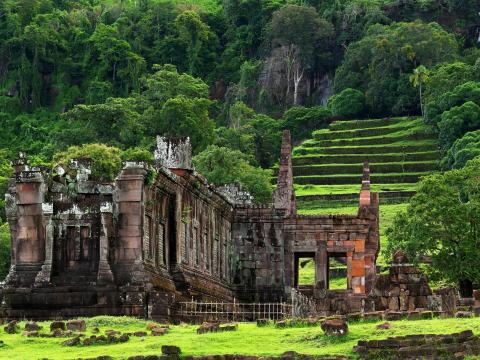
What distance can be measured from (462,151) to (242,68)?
63162 millimetres

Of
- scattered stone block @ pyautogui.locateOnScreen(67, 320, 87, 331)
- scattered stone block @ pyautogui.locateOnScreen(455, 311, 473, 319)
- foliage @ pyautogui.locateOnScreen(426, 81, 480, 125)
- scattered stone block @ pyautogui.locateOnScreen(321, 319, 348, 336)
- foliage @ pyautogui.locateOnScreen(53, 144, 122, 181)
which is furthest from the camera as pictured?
foliage @ pyautogui.locateOnScreen(426, 81, 480, 125)

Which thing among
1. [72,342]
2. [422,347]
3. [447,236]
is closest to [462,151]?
[447,236]

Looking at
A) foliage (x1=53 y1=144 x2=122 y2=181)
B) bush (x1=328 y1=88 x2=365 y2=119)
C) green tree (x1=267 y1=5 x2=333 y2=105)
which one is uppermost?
green tree (x1=267 y1=5 x2=333 y2=105)

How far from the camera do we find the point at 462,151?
364 ft

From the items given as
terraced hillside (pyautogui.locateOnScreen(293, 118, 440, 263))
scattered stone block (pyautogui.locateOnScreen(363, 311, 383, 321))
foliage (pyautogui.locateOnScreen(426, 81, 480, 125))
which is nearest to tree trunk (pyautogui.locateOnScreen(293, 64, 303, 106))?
terraced hillside (pyautogui.locateOnScreen(293, 118, 440, 263))

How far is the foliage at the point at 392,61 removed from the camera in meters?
146

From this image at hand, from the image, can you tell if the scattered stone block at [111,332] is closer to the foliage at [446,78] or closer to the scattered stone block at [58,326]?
the scattered stone block at [58,326]

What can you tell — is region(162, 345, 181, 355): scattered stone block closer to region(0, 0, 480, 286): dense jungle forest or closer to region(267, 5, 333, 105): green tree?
region(0, 0, 480, 286): dense jungle forest

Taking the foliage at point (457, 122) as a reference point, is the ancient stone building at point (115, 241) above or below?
below

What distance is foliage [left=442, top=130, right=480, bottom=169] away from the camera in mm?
110000

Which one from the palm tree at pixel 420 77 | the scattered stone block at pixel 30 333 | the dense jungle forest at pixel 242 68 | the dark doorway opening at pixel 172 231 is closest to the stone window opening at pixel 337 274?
A: the dark doorway opening at pixel 172 231

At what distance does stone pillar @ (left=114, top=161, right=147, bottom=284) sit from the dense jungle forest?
64226mm

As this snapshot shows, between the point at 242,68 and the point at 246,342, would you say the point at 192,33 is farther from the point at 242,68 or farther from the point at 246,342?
the point at 246,342

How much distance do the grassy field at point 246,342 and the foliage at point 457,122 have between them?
90.1 metres
